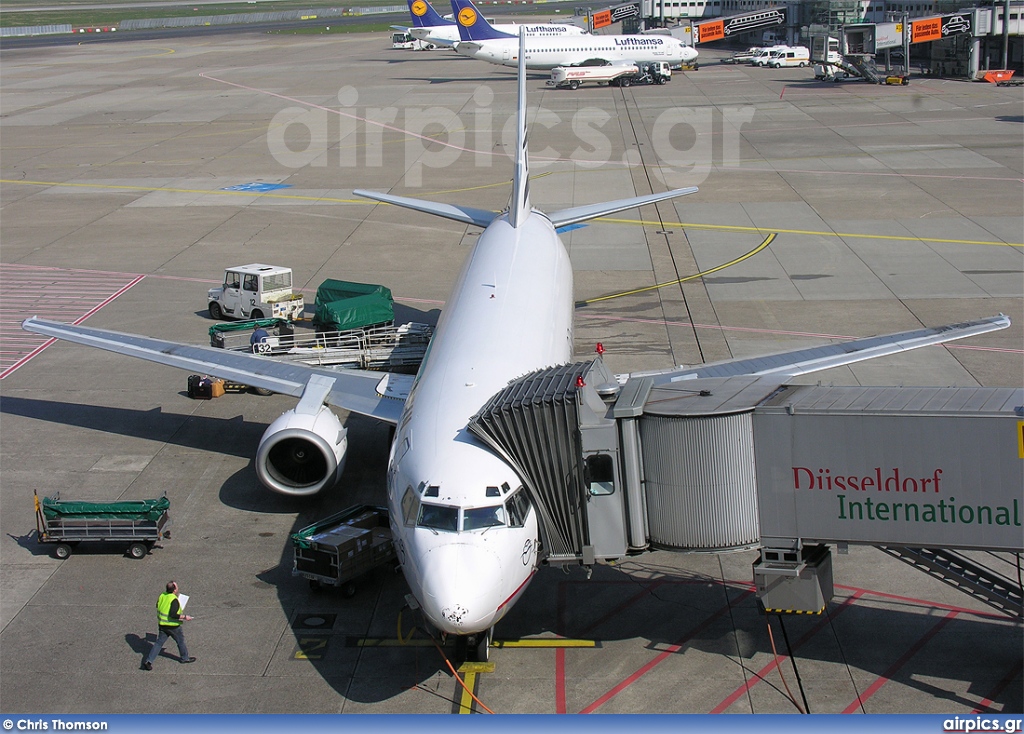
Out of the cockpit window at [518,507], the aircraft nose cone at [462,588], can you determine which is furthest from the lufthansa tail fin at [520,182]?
the aircraft nose cone at [462,588]

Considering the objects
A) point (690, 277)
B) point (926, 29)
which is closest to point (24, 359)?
point (690, 277)

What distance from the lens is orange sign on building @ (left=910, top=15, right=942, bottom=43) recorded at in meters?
99.1

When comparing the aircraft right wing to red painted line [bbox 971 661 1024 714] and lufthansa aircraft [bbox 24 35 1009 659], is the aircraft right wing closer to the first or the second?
lufthansa aircraft [bbox 24 35 1009 659]

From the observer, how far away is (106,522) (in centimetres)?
2283

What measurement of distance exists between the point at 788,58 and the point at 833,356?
99801 mm

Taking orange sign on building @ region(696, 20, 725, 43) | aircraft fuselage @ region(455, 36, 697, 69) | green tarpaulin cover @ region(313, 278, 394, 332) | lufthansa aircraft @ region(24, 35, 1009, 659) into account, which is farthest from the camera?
orange sign on building @ region(696, 20, 725, 43)

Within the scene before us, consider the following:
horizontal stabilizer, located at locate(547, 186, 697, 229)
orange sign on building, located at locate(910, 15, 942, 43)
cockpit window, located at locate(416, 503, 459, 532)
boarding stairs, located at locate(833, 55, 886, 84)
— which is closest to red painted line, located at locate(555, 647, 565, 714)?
cockpit window, located at locate(416, 503, 459, 532)

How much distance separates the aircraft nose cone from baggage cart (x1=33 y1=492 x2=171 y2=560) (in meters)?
8.51

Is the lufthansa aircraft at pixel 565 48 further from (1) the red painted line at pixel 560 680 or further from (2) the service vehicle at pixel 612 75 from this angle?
(1) the red painted line at pixel 560 680

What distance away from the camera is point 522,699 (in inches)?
701

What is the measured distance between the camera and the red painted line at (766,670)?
17.5 meters

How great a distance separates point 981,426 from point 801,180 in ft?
150

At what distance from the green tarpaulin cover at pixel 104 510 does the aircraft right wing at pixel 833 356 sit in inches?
457

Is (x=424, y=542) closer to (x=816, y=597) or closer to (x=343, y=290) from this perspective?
(x=816, y=597)
